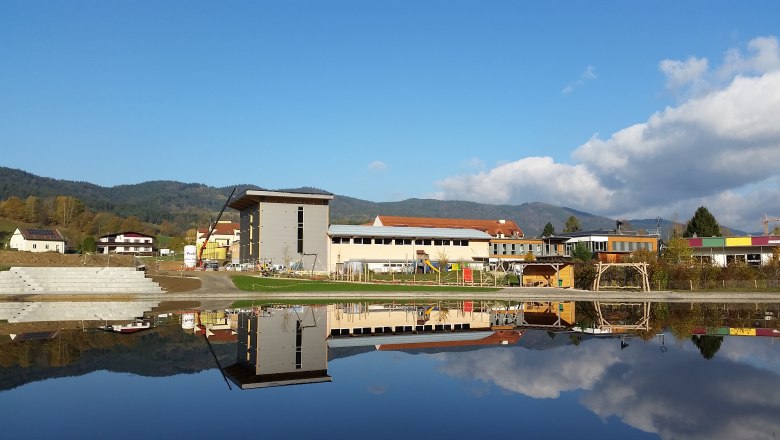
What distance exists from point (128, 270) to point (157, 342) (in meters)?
27.6

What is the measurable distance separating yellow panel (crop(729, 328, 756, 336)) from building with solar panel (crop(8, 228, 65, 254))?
113 meters

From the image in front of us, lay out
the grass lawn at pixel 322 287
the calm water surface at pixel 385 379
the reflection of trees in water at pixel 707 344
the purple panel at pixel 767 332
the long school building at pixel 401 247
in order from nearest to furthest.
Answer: the calm water surface at pixel 385 379
the reflection of trees in water at pixel 707 344
the purple panel at pixel 767 332
the grass lawn at pixel 322 287
the long school building at pixel 401 247

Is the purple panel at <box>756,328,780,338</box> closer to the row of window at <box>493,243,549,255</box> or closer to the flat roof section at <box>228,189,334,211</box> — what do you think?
the flat roof section at <box>228,189,334,211</box>

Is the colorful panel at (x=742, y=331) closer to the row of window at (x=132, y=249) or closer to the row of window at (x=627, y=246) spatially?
the row of window at (x=627, y=246)

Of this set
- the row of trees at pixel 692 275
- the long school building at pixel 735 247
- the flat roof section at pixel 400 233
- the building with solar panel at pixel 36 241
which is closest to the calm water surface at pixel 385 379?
the row of trees at pixel 692 275

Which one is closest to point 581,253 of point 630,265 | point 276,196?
point 630,265

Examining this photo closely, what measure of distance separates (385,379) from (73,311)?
2293 cm

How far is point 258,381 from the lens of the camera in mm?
13969

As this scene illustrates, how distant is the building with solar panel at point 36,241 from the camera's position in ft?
359

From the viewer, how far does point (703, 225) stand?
10206 cm

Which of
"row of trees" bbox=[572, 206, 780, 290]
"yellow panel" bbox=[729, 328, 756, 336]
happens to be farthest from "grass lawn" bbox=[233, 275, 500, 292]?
"yellow panel" bbox=[729, 328, 756, 336]

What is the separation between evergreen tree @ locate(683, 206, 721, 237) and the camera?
10119 centimetres

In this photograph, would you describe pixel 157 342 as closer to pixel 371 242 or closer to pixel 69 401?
pixel 69 401

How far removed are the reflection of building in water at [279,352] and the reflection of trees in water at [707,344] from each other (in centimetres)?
1204
